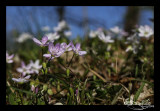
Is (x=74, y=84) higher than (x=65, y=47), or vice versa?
(x=65, y=47)

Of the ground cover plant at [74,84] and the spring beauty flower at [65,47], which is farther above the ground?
the spring beauty flower at [65,47]

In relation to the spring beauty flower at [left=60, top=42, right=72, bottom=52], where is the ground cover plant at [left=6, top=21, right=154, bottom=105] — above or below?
below
